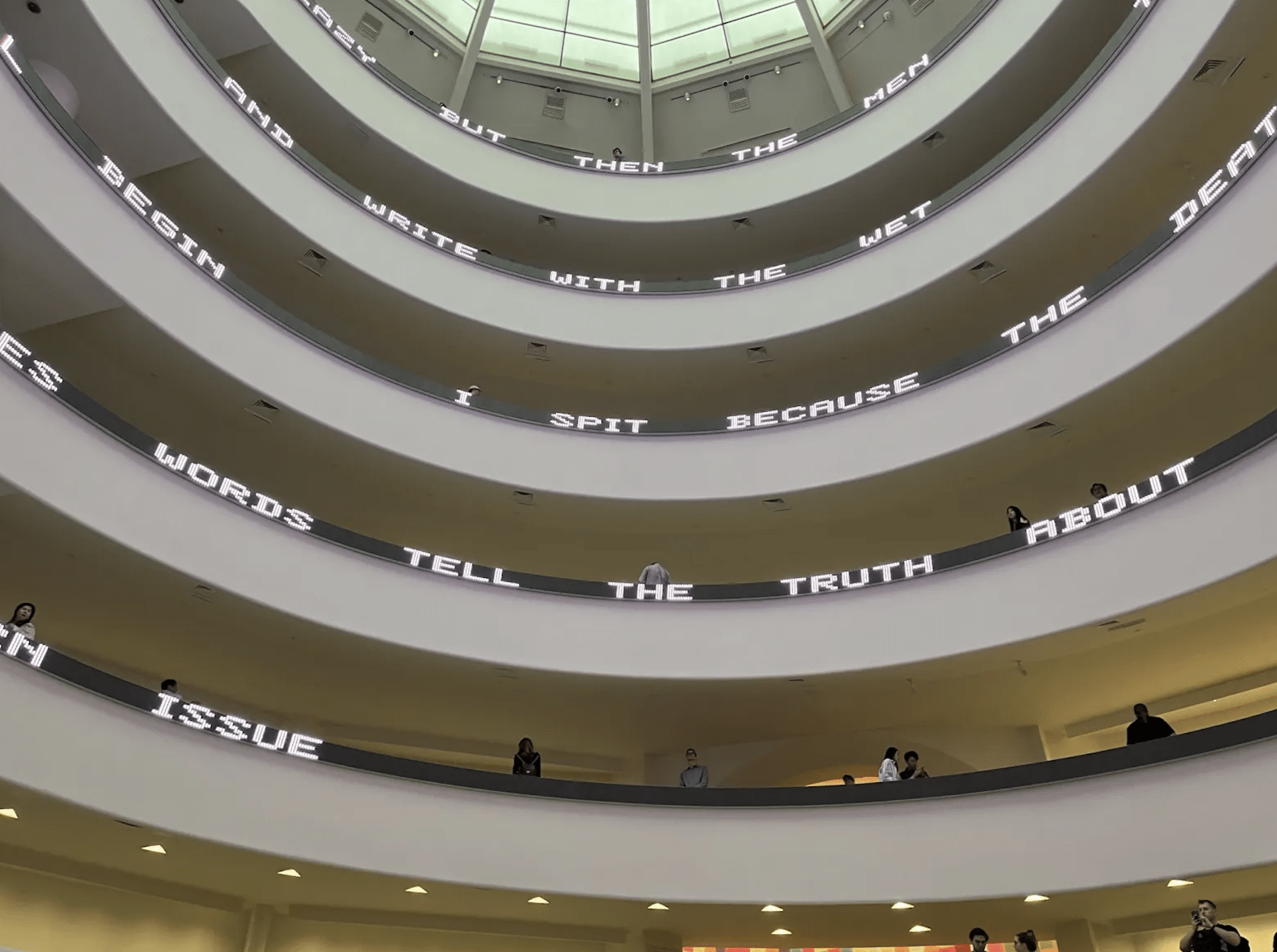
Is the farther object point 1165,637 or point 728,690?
point 728,690

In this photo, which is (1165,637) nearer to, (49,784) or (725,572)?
(725,572)

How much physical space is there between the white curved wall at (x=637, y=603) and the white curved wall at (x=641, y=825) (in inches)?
104

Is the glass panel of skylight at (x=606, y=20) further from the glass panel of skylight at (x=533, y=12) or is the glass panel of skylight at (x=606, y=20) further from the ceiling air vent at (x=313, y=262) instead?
the ceiling air vent at (x=313, y=262)

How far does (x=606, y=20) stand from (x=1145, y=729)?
23.7m

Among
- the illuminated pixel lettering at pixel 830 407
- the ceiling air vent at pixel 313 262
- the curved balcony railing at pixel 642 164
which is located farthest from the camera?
the curved balcony railing at pixel 642 164

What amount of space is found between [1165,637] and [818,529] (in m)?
6.82

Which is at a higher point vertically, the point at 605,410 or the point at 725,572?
the point at 605,410

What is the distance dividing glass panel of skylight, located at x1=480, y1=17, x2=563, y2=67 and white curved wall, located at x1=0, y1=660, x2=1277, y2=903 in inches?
881

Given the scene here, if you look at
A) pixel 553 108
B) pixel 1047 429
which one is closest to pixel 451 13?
pixel 553 108

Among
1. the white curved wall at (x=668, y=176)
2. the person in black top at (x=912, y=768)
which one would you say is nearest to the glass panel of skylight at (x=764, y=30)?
the white curved wall at (x=668, y=176)

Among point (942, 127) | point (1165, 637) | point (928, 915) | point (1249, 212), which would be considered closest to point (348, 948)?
point (928, 915)

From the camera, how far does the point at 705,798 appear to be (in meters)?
14.1

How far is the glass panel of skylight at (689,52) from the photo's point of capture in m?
27.4

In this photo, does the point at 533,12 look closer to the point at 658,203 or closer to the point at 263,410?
the point at 658,203
